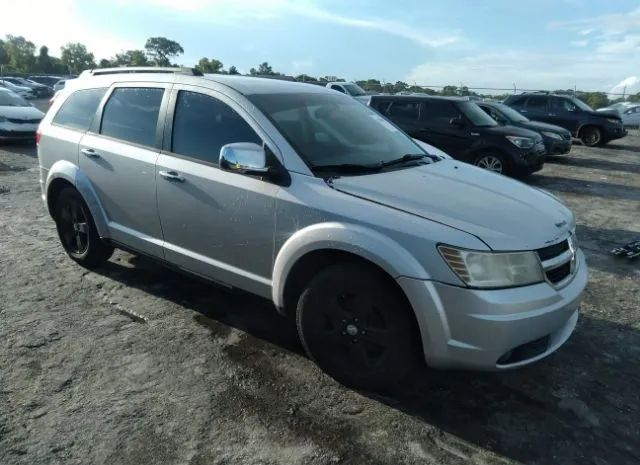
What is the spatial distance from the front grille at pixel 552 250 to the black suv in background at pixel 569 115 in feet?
48.0

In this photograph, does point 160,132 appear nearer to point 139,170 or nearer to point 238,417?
point 139,170

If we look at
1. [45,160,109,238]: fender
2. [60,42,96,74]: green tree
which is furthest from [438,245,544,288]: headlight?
[60,42,96,74]: green tree

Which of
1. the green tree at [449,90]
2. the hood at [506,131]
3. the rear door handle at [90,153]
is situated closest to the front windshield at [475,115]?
the hood at [506,131]

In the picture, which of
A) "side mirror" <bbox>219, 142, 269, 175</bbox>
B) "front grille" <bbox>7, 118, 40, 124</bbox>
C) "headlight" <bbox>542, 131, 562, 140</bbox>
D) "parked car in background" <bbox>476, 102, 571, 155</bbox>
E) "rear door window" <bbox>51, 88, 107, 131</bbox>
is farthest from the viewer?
"front grille" <bbox>7, 118, 40, 124</bbox>

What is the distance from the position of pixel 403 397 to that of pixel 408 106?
8.55 m

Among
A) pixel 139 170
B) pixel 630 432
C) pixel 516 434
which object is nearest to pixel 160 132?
pixel 139 170

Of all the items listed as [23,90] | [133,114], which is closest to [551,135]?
[133,114]

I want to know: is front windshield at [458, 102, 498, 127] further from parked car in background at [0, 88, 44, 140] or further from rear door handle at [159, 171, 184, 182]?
parked car in background at [0, 88, 44, 140]

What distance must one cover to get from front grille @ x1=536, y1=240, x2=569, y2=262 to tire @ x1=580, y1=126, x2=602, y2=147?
1579cm

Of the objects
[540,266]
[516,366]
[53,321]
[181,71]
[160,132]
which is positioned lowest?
[53,321]

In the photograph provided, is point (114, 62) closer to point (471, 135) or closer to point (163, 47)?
point (471, 135)

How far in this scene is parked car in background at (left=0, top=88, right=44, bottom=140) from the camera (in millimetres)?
12461

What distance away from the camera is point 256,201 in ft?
→ 10.3

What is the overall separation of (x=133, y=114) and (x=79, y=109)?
0.87 m
